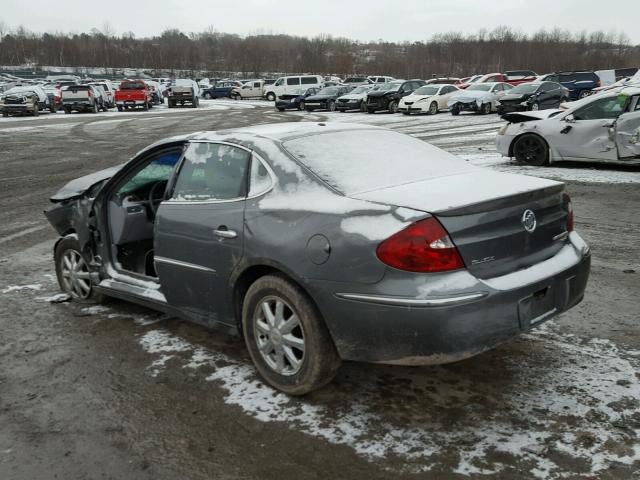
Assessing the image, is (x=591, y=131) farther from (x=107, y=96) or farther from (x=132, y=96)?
(x=107, y=96)

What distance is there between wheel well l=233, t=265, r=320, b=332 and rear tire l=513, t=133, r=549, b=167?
935 centimetres

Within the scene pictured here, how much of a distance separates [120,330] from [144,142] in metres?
14.9

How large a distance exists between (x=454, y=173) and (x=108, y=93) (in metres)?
→ 40.2

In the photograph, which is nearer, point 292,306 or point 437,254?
point 437,254

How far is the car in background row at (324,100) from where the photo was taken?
3348 centimetres

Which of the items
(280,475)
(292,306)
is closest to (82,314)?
(292,306)

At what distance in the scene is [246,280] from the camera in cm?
355

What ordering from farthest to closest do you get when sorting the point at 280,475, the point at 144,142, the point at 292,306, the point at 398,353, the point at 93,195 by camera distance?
the point at 144,142, the point at 93,195, the point at 292,306, the point at 398,353, the point at 280,475

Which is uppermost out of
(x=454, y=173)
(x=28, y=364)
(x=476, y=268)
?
(x=454, y=173)

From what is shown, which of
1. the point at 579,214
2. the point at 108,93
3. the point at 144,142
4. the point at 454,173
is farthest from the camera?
the point at 108,93

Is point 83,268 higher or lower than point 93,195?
lower

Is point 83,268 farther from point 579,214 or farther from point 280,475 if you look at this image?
point 579,214

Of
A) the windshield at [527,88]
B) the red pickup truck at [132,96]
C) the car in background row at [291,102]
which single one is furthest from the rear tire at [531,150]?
the red pickup truck at [132,96]

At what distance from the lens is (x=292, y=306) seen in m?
3.21
